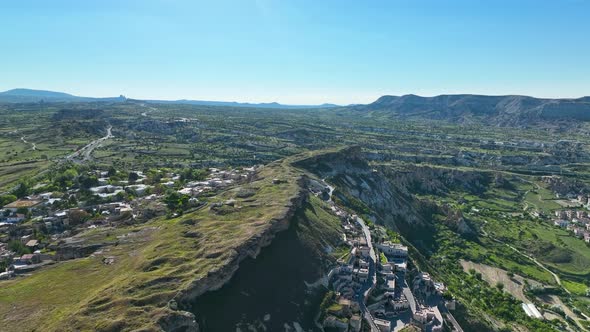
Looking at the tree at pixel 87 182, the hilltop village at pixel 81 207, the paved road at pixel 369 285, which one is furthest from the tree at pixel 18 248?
the paved road at pixel 369 285

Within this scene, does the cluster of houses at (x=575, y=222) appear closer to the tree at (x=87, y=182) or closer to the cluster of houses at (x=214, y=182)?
the cluster of houses at (x=214, y=182)

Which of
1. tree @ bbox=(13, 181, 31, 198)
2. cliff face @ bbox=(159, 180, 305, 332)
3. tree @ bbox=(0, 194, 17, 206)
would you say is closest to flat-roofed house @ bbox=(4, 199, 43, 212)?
tree @ bbox=(0, 194, 17, 206)

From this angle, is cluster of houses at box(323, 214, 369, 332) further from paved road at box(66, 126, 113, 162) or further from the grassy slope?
paved road at box(66, 126, 113, 162)

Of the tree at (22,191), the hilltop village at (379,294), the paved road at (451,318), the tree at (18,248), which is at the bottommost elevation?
the paved road at (451,318)

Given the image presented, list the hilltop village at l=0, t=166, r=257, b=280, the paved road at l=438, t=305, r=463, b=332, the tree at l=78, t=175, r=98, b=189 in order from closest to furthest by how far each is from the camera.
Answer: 1. the paved road at l=438, t=305, r=463, b=332
2. the hilltop village at l=0, t=166, r=257, b=280
3. the tree at l=78, t=175, r=98, b=189

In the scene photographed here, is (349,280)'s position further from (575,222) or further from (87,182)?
(575,222)

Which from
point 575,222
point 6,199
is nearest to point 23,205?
point 6,199
